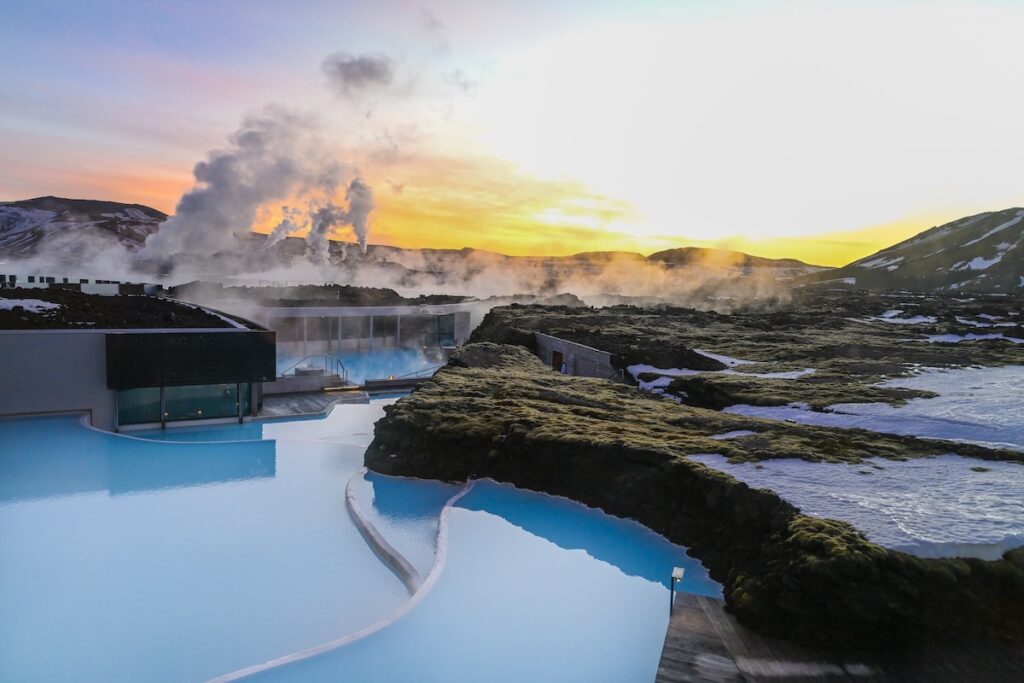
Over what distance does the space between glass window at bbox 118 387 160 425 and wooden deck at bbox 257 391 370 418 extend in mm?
2440

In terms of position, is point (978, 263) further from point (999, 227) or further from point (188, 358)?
point (188, 358)

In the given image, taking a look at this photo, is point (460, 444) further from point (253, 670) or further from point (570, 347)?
point (570, 347)

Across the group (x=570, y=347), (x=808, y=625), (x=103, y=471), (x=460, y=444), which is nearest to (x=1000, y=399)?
(x=808, y=625)

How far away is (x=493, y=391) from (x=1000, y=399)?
1038 cm

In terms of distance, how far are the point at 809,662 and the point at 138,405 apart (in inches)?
607

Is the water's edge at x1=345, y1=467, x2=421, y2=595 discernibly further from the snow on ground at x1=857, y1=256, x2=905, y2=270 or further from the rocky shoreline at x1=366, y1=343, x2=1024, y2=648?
the snow on ground at x1=857, y1=256, x2=905, y2=270

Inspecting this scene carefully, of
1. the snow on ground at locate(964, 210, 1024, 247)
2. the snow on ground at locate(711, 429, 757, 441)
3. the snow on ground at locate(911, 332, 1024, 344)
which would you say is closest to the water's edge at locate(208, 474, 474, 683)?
the snow on ground at locate(711, 429, 757, 441)

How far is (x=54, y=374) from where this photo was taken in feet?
47.4

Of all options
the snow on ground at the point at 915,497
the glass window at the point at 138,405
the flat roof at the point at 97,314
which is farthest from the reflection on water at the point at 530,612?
the flat roof at the point at 97,314

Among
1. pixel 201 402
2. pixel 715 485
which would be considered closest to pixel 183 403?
pixel 201 402

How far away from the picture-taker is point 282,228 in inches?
1372

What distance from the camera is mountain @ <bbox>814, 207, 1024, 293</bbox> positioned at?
74062mm

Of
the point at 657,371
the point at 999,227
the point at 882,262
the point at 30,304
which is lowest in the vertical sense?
the point at 657,371

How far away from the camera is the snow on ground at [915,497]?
6.12 meters
